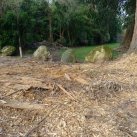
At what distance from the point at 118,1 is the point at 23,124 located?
1531 centimetres

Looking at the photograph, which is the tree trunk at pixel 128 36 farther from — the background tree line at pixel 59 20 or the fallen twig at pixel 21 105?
the fallen twig at pixel 21 105

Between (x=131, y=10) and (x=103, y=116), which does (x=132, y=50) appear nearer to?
(x=103, y=116)

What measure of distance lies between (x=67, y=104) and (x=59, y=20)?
2234 centimetres

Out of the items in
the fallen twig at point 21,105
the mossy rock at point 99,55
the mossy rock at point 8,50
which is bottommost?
the mossy rock at point 8,50

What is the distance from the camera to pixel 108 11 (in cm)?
1922

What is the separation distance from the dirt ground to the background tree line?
40.2 ft

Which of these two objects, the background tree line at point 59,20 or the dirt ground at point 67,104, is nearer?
the dirt ground at point 67,104

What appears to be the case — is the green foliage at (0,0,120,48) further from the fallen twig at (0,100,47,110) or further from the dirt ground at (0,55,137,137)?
the fallen twig at (0,100,47,110)

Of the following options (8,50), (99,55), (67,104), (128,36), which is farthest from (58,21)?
(67,104)

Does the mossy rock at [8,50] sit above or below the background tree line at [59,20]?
below

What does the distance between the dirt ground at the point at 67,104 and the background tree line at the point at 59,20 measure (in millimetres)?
12252

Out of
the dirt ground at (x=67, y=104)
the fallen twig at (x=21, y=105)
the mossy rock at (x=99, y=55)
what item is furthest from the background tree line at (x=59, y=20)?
the fallen twig at (x=21, y=105)

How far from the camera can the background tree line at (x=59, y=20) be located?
19.4 meters

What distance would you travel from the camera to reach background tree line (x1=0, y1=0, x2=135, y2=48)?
19406mm
